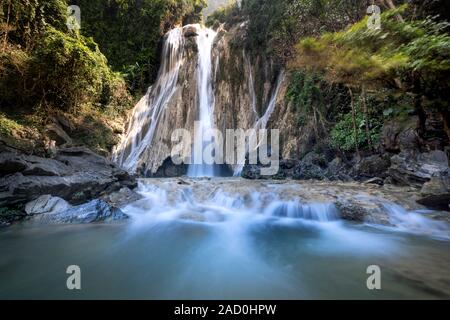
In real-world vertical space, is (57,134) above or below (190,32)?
below

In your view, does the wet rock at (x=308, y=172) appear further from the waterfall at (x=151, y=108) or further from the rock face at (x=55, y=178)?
the waterfall at (x=151, y=108)

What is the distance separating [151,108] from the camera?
53.9 feet

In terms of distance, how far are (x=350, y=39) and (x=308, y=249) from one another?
3.49 meters

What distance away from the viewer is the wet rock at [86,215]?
5.47 m

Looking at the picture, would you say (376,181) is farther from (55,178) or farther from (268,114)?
(55,178)

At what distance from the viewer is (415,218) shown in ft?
16.6

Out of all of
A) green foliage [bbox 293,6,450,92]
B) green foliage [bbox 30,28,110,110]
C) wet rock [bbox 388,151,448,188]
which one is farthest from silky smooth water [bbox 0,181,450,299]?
green foliage [bbox 30,28,110,110]

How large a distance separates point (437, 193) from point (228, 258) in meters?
4.71

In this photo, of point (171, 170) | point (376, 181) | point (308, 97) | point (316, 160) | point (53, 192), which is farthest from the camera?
point (171, 170)

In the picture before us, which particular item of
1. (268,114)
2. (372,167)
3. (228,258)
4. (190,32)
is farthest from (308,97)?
(190,32)

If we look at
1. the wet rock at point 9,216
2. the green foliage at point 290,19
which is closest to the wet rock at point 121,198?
the wet rock at point 9,216

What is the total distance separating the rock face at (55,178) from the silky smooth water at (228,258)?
3.00ft

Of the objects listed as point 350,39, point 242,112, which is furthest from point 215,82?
point 350,39
